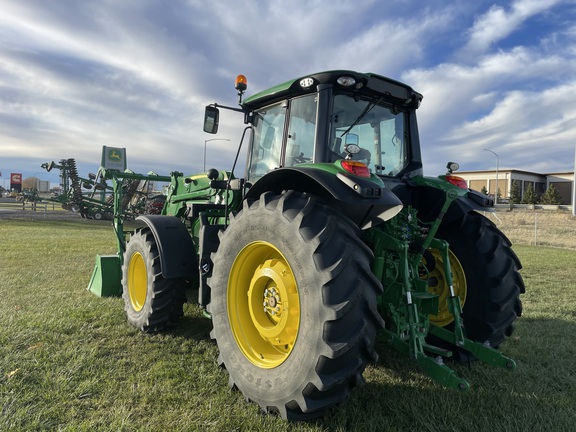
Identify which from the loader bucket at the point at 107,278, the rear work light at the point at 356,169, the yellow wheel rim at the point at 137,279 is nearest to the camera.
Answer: the rear work light at the point at 356,169

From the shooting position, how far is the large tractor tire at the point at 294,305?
2234 mm

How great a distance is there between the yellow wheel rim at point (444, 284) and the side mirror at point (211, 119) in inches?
103

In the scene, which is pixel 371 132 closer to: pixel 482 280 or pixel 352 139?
pixel 352 139

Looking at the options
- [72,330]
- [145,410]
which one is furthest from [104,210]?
[145,410]

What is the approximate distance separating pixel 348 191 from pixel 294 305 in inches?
33.8

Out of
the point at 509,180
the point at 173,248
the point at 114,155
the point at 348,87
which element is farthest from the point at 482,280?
the point at 509,180

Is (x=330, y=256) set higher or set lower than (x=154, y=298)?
higher

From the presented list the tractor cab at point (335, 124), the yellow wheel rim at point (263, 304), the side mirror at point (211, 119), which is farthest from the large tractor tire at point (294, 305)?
the side mirror at point (211, 119)

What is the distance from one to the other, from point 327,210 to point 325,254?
1.12 feet

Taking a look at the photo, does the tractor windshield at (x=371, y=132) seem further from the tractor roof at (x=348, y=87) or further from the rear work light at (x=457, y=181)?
the rear work light at (x=457, y=181)

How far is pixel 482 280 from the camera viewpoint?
3.42 m

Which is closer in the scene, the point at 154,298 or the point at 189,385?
the point at 189,385

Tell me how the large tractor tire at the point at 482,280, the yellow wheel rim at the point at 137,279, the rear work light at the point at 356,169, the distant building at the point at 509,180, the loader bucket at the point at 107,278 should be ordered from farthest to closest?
the distant building at the point at 509,180, the loader bucket at the point at 107,278, the yellow wheel rim at the point at 137,279, the large tractor tire at the point at 482,280, the rear work light at the point at 356,169

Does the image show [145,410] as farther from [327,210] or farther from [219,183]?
[219,183]
